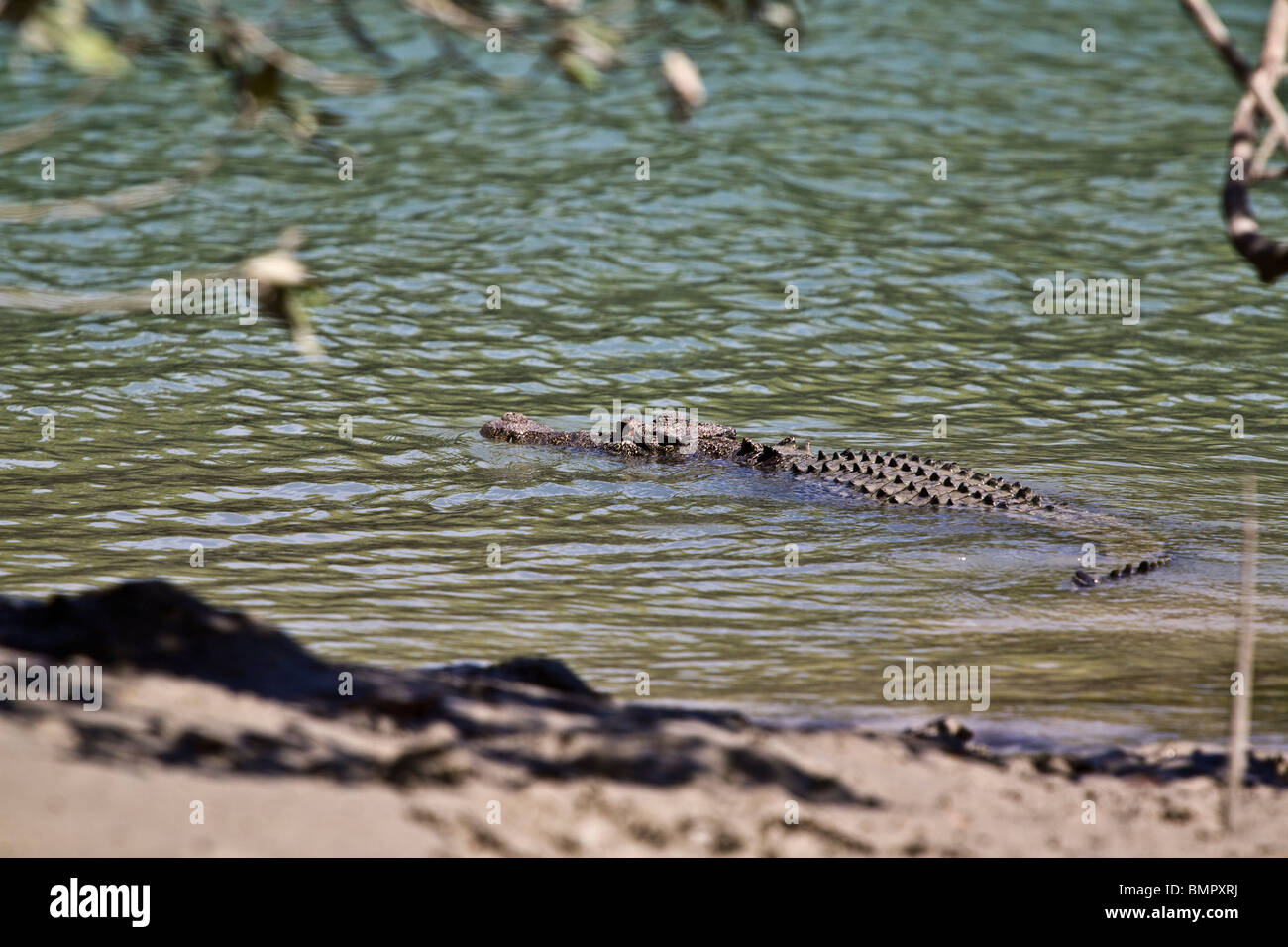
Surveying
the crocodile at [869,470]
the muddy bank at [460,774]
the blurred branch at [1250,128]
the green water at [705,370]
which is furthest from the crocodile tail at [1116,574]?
the blurred branch at [1250,128]

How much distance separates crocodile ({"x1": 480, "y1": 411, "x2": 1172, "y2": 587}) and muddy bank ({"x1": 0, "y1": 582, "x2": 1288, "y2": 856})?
11.1ft

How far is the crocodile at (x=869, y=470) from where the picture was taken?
8.79 metres

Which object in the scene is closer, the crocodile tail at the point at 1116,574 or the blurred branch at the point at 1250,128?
the blurred branch at the point at 1250,128

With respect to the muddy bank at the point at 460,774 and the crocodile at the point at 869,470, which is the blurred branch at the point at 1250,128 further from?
the crocodile at the point at 869,470

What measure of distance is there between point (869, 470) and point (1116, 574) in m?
1.84

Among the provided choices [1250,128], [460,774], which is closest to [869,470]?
[1250,128]

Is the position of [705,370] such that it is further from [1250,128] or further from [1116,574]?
[1250,128]

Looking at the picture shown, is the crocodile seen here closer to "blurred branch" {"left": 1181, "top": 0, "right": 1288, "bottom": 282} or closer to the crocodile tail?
the crocodile tail

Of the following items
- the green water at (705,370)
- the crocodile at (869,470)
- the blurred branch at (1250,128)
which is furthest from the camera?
the crocodile at (869,470)

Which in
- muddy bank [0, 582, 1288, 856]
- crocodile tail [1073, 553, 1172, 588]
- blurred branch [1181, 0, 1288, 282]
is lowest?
muddy bank [0, 582, 1288, 856]

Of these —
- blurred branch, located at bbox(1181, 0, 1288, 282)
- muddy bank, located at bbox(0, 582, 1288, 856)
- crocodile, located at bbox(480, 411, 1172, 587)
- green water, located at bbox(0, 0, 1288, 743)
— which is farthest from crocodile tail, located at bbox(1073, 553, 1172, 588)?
blurred branch, located at bbox(1181, 0, 1288, 282)

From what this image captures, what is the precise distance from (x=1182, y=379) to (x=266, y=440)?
24.5 feet

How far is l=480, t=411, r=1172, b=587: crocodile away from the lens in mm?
8793

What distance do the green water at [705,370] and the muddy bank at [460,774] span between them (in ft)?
3.59
